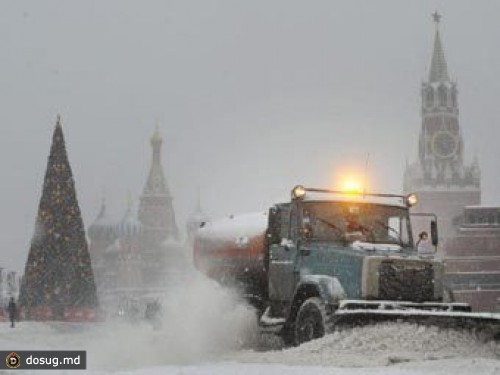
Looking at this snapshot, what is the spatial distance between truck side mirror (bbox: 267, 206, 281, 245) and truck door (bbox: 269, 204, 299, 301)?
18mm

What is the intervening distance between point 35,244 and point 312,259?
28171 millimetres

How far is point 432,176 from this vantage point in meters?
133

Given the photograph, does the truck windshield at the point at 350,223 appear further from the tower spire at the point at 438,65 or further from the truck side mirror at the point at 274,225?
the tower spire at the point at 438,65

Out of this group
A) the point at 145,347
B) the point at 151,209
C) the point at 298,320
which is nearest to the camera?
the point at 298,320

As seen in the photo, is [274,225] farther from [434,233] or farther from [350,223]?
[434,233]

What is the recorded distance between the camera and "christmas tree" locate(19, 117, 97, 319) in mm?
39469

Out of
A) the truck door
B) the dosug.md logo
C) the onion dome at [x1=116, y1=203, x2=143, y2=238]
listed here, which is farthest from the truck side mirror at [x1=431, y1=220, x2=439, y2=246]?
the onion dome at [x1=116, y1=203, x2=143, y2=238]

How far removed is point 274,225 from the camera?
1486cm

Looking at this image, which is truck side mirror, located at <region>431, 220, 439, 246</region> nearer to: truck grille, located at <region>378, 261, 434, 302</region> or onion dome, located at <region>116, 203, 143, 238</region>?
truck grille, located at <region>378, 261, 434, 302</region>

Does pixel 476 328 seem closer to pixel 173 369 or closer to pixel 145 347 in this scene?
pixel 173 369

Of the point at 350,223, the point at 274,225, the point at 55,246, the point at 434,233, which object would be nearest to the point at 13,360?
the point at 274,225

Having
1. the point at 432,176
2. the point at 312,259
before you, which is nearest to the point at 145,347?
the point at 312,259

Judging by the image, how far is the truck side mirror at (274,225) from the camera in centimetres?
1475

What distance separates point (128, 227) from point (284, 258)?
145284 millimetres
